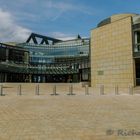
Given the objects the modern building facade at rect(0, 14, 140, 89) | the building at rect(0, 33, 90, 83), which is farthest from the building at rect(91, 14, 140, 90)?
the building at rect(0, 33, 90, 83)

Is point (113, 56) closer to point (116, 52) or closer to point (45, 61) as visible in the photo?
point (116, 52)

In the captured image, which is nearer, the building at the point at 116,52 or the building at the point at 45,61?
the building at the point at 116,52

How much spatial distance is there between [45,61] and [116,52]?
203 feet

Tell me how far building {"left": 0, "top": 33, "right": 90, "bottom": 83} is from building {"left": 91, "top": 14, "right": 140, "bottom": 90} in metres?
11.1

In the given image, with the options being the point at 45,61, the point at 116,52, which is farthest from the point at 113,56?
the point at 45,61

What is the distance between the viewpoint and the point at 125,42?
127ft

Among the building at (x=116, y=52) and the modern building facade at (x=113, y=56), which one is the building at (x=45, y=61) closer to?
the modern building facade at (x=113, y=56)

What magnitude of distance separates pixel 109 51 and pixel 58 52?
59765 millimetres

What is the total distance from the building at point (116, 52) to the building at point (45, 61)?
1111cm

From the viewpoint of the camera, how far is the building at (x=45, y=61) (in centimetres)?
7006

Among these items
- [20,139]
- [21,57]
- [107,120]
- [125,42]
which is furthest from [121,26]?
[21,57]

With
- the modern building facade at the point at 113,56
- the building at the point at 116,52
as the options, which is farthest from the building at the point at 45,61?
the building at the point at 116,52

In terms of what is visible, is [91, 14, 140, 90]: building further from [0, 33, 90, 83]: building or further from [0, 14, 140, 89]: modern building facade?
[0, 33, 90, 83]: building

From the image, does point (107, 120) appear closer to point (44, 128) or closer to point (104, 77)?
point (44, 128)
